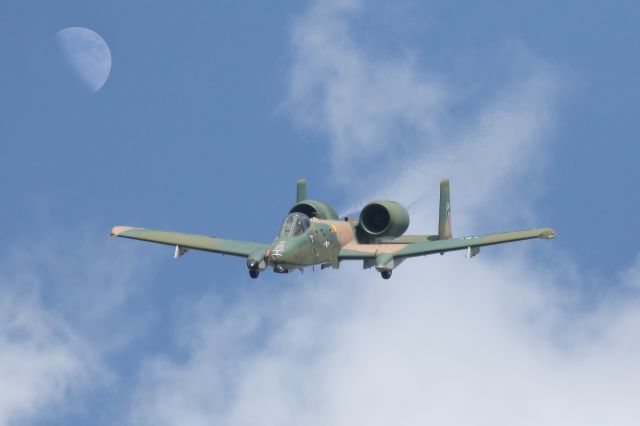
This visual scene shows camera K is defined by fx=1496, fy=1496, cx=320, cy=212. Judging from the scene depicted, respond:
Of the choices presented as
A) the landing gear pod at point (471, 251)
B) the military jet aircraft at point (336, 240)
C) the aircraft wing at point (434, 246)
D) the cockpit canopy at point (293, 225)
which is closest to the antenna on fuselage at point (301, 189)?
the military jet aircraft at point (336, 240)

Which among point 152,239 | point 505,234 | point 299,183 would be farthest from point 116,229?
point 505,234

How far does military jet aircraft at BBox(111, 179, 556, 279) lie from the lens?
97812 millimetres

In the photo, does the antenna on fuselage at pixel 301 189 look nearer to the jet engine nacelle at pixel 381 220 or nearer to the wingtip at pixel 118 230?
the jet engine nacelle at pixel 381 220

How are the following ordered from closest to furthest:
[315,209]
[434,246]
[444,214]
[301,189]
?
[434,246] < [315,209] < [444,214] < [301,189]

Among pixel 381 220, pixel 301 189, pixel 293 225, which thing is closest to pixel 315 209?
pixel 381 220

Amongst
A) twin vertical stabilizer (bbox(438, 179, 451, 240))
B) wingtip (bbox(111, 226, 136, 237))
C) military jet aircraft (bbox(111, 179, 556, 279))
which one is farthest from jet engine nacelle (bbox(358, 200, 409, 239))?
wingtip (bbox(111, 226, 136, 237))

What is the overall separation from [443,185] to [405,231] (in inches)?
185

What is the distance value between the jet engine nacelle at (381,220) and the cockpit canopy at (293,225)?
752 centimetres

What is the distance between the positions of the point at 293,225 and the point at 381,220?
30.8ft

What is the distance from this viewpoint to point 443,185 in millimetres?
109188

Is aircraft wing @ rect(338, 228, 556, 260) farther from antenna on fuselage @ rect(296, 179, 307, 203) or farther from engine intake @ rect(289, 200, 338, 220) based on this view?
antenna on fuselage @ rect(296, 179, 307, 203)

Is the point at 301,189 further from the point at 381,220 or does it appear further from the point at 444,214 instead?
the point at 444,214

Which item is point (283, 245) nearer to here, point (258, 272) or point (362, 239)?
point (258, 272)

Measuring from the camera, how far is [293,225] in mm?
99000
